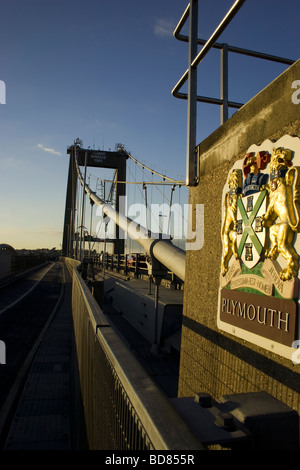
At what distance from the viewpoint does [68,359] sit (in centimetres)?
852

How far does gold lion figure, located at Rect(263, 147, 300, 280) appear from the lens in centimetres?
210

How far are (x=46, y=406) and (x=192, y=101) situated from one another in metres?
5.30

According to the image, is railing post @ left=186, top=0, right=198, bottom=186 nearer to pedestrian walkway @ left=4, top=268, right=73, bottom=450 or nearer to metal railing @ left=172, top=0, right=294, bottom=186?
metal railing @ left=172, top=0, right=294, bottom=186

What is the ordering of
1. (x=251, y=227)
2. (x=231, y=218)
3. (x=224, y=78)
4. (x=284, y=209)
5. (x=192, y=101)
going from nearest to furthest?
(x=284, y=209), (x=251, y=227), (x=231, y=218), (x=192, y=101), (x=224, y=78)

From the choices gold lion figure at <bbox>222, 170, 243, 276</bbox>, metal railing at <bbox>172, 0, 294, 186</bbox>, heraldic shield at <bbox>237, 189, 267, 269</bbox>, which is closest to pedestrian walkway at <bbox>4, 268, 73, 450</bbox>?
gold lion figure at <bbox>222, 170, 243, 276</bbox>

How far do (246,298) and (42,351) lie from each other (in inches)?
310

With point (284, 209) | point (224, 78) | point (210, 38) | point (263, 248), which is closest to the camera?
point (284, 209)

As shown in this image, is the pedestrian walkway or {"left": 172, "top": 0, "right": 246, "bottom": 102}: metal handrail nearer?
{"left": 172, "top": 0, "right": 246, "bottom": 102}: metal handrail

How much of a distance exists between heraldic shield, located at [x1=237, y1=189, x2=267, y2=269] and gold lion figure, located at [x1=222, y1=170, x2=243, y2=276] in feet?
0.20

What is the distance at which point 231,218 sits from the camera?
2.84m
